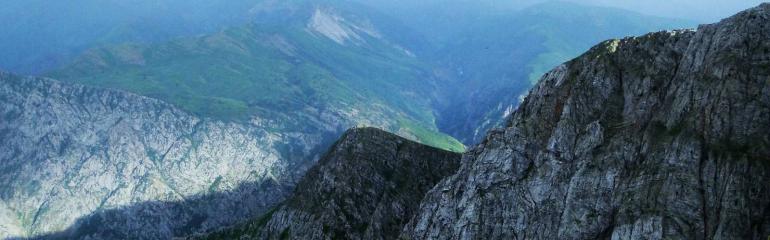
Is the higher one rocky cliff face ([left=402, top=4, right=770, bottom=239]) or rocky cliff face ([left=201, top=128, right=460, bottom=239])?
rocky cliff face ([left=402, top=4, right=770, bottom=239])

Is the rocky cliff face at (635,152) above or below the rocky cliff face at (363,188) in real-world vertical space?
above

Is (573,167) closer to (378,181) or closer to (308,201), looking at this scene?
(378,181)

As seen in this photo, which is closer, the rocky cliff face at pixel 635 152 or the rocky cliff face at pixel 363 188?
the rocky cliff face at pixel 635 152

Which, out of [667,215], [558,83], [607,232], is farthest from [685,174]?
[558,83]

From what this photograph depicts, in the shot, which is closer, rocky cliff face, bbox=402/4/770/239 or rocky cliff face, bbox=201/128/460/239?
rocky cliff face, bbox=402/4/770/239
